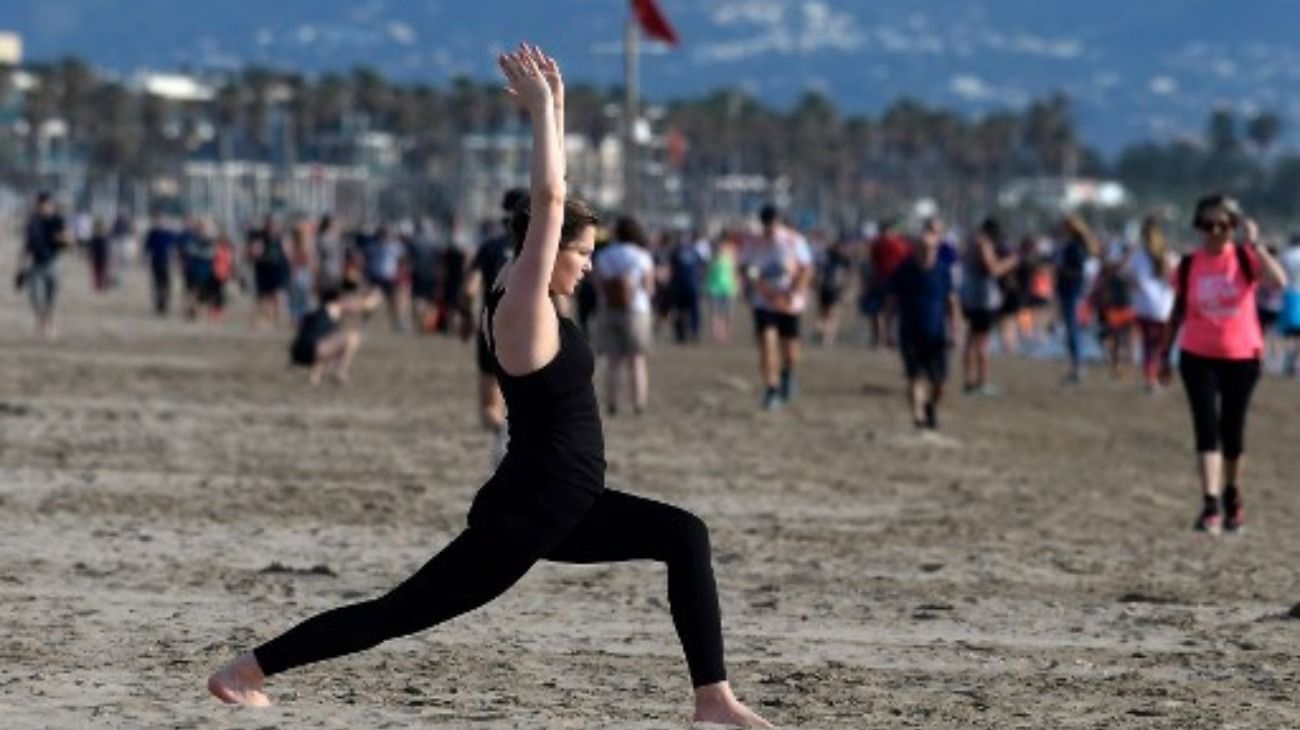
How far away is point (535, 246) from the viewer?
802cm

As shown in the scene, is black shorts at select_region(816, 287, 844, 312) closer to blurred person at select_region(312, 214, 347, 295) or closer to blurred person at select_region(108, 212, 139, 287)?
blurred person at select_region(312, 214, 347, 295)

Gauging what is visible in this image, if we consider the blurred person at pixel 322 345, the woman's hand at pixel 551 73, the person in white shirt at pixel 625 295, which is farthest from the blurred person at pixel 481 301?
the blurred person at pixel 322 345

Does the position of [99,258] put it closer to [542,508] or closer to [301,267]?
[301,267]

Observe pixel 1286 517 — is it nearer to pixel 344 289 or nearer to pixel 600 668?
pixel 600 668

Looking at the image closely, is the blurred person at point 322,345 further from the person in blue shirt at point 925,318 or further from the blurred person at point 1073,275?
the blurred person at point 1073,275

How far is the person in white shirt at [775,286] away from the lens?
75.9 feet

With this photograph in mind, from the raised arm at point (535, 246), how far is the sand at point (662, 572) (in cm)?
102

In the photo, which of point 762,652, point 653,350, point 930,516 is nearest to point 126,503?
point 930,516

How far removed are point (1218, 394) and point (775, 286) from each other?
8247 mm

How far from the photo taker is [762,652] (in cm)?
1048

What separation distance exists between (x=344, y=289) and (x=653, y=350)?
10.9 metres

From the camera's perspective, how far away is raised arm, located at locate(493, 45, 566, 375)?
7.93 metres

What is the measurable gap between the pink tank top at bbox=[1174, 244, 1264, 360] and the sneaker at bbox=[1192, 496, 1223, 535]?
0.65 metres

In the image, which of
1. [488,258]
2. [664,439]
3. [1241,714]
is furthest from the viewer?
[664,439]
